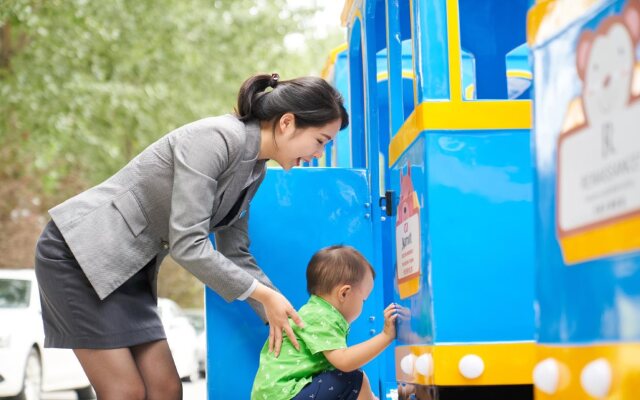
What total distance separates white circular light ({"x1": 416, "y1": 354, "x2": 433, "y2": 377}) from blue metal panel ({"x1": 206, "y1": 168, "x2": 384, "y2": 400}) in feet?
3.68

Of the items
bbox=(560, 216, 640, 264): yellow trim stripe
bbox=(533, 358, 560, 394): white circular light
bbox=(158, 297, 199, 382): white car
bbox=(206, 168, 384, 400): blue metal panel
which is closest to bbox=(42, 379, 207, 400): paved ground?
bbox=(158, 297, 199, 382): white car

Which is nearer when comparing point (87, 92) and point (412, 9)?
point (412, 9)

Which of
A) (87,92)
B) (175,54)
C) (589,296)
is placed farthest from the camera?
(175,54)

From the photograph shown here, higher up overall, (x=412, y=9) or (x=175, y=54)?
(x=175, y=54)

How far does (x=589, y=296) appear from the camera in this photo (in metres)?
1.45

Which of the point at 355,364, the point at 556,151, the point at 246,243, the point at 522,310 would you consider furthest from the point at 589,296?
the point at 246,243

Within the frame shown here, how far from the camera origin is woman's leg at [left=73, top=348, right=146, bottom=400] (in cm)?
290

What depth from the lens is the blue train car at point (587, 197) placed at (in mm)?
1327

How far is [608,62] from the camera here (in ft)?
4.60

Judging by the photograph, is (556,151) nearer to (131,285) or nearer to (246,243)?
(131,285)

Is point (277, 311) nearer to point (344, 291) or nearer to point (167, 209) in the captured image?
point (344, 291)

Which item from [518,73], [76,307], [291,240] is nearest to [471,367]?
[76,307]

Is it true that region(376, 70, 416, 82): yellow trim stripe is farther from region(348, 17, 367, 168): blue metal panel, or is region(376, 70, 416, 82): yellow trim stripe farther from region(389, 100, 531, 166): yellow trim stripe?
region(389, 100, 531, 166): yellow trim stripe

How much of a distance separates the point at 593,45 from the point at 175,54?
12911mm
